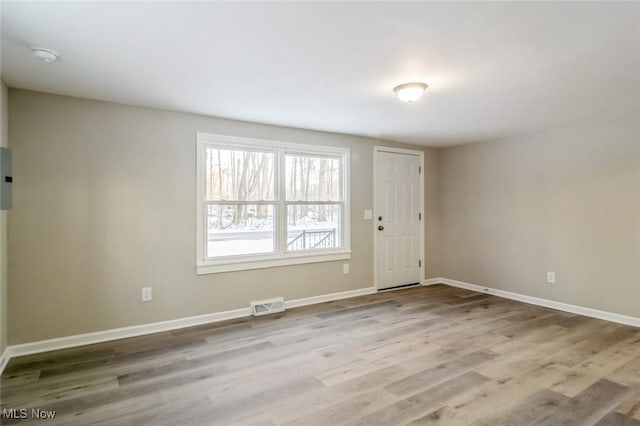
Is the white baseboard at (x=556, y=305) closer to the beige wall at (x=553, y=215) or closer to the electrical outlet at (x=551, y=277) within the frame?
the beige wall at (x=553, y=215)

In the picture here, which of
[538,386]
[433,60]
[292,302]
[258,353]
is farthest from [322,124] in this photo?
[538,386]

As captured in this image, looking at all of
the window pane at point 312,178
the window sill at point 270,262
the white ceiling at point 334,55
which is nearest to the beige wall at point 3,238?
the white ceiling at point 334,55

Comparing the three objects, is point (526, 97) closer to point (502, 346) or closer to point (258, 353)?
point (502, 346)

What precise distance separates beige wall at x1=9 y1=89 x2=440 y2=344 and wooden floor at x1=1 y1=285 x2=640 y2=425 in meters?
0.34

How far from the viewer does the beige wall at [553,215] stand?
12.1 feet

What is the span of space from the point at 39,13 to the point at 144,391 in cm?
232

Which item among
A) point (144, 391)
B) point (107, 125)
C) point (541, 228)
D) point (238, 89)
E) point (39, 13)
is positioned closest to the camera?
point (39, 13)

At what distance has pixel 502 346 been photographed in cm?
305

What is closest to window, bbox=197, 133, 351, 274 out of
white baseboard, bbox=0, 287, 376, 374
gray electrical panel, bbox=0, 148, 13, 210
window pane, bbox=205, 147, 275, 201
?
window pane, bbox=205, 147, 275, 201

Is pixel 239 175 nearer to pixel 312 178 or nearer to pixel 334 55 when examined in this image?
pixel 312 178

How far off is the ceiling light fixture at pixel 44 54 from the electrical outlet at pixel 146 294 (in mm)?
2080

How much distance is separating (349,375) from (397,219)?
308 cm

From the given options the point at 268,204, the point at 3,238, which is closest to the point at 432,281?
the point at 268,204

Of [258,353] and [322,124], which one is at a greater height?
[322,124]
